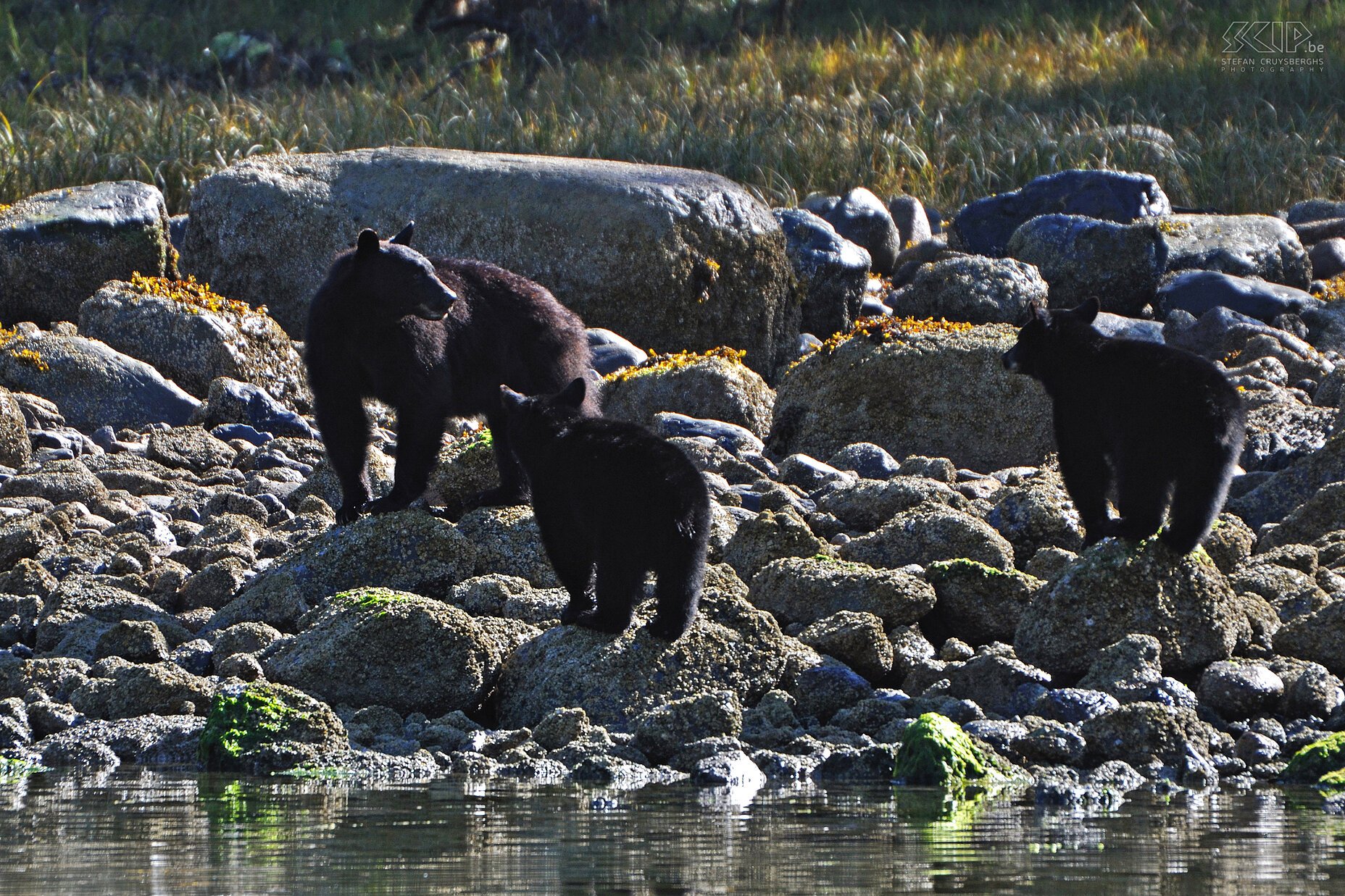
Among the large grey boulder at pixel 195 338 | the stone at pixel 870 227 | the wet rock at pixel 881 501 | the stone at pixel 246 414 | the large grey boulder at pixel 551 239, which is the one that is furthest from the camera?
the stone at pixel 870 227

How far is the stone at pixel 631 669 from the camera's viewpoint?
5.68m

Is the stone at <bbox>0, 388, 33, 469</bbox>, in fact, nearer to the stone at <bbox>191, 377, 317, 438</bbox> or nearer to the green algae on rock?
the stone at <bbox>191, 377, 317, 438</bbox>

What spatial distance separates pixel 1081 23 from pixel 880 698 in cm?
2283

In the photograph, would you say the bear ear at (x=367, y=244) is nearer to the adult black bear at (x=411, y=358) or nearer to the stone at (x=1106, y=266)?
the adult black bear at (x=411, y=358)

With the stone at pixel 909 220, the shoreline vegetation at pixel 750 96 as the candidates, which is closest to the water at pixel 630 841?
the shoreline vegetation at pixel 750 96

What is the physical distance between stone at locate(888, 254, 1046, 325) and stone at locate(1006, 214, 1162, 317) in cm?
72

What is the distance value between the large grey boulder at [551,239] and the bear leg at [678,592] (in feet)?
24.8

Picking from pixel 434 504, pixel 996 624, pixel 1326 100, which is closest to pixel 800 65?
pixel 1326 100

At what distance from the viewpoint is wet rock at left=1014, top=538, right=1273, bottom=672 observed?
5.89m

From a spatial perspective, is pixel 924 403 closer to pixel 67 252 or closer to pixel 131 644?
pixel 131 644

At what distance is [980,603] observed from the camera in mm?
6461

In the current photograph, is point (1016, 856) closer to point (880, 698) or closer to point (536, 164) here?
point (880, 698)

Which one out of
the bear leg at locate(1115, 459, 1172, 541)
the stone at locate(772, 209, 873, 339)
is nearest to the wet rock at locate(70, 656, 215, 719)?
the bear leg at locate(1115, 459, 1172, 541)

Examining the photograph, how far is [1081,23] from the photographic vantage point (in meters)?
26.6
